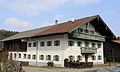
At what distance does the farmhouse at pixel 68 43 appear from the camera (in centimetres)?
3581

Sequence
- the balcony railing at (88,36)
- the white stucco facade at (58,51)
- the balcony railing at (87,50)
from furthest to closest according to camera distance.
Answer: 1. the balcony railing at (87,50)
2. the balcony railing at (88,36)
3. the white stucco facade at (58,51)

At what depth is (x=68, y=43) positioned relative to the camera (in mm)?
36094

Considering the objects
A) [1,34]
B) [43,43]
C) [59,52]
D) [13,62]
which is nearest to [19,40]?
[43,43]

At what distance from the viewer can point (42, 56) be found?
131ft

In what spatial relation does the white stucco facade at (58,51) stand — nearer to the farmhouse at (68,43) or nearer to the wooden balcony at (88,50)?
the farmhouse at (68,43)

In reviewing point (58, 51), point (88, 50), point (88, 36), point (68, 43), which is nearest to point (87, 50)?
point (88, 50)

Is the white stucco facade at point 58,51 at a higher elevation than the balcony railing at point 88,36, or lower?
lower

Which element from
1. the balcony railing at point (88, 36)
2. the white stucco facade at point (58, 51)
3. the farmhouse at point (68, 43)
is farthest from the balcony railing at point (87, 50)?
the balcony railing at point (88, 36)

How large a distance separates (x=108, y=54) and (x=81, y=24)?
18502mm

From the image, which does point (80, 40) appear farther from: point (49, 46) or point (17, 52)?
point (17, 52)

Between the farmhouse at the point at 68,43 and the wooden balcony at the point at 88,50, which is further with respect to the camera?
the wooden balcony at the point at 88,50

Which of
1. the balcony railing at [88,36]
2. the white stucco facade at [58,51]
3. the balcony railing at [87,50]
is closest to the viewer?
the white stucco facade at [58,51]

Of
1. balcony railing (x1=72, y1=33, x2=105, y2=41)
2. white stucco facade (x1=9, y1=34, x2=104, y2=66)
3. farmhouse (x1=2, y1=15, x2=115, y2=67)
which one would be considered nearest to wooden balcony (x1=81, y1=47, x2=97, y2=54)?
farmhouse (x1=2, y1=15, x2=115, y2=67)

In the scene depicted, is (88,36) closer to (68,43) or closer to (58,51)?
(68,43)
